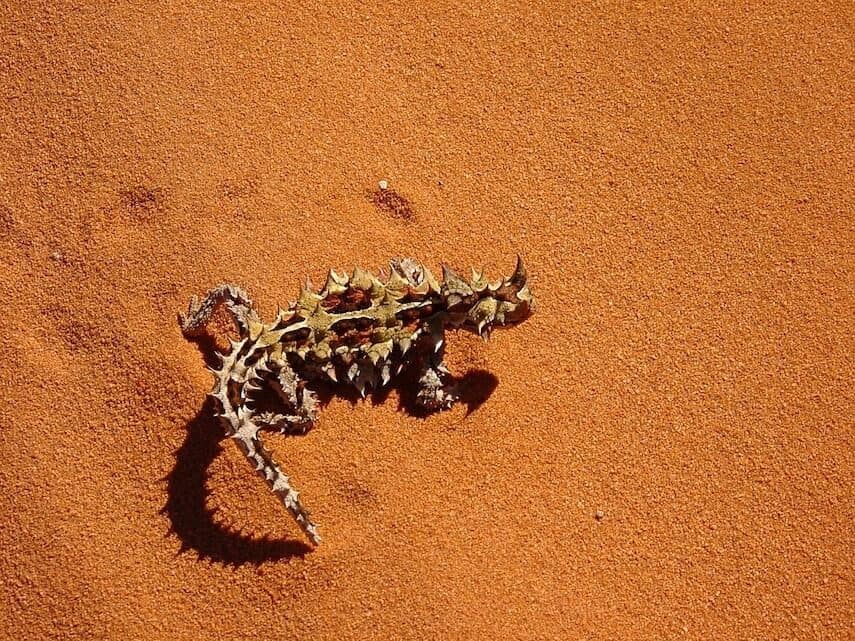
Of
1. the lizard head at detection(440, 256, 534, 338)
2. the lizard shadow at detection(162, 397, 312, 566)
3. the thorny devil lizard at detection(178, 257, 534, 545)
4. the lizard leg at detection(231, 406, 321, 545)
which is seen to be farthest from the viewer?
the lizard shadow at detection(162, 397, 312, 566)

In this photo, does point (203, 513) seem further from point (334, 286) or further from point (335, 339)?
point (334, 286)

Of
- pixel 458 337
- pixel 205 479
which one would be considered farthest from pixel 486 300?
pixel 205 479

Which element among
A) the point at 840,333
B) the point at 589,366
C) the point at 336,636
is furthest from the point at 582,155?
the point at 336,636

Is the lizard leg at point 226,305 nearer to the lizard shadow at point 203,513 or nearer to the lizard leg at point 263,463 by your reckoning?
the lizard shadow at point 203,513

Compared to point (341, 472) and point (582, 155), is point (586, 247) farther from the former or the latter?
point (341, 472)

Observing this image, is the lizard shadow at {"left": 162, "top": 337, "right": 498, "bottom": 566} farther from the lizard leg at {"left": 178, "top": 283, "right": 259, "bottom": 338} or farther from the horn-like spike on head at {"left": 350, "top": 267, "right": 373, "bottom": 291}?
the horn-like spike on head at {"left": 350, "top": 267, "right": 373, "bottom": 291}

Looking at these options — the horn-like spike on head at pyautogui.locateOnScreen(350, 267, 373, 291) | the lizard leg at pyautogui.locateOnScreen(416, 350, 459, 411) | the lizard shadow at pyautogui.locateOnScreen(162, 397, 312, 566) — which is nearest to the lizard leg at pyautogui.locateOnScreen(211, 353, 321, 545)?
the lizard shadow at pyautogui.locateOnScreen(162, 397, 312, 566)
